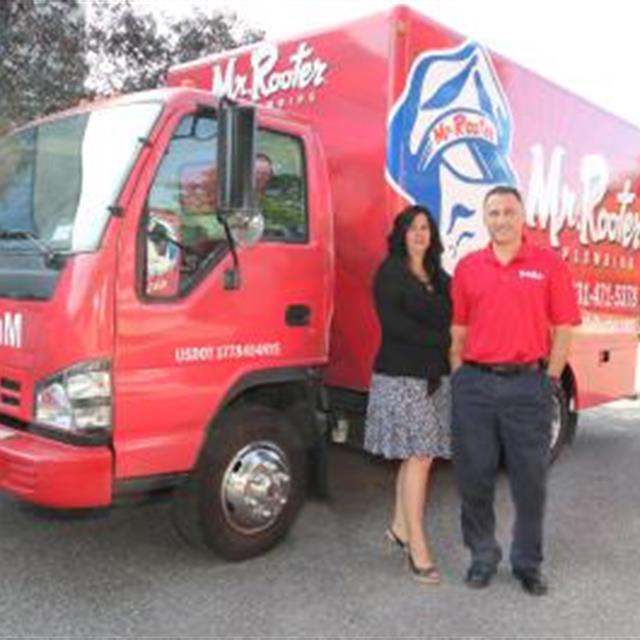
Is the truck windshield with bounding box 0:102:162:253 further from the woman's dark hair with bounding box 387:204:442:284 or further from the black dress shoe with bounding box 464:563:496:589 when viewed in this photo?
the black dress shoe with bounding box 464:563:496:589

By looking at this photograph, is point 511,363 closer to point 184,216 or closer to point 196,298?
point 196,298

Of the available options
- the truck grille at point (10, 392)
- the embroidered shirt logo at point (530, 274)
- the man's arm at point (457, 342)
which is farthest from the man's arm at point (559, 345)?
the truck grille at point (10, 392)

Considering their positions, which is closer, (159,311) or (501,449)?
(159,311)

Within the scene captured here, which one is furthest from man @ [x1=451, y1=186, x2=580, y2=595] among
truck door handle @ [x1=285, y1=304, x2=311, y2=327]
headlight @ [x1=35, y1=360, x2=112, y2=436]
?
headlight @ [x1=35, y1=360, x2=112, y2=436]

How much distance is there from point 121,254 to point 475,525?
2.12 metres

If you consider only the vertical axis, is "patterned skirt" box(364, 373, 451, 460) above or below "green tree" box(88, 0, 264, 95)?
below

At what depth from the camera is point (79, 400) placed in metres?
4.48

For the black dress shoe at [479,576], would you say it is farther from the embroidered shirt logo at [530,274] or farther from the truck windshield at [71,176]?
the truck windshield at [71,176]

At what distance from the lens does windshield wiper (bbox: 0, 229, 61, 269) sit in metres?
4.57

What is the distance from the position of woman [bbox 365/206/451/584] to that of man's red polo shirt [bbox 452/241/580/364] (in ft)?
0.78

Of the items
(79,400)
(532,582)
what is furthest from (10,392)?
(532,582)

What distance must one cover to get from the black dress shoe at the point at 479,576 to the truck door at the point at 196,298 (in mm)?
1313

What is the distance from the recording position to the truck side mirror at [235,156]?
15.0 feet

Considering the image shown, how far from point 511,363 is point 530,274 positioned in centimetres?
42
